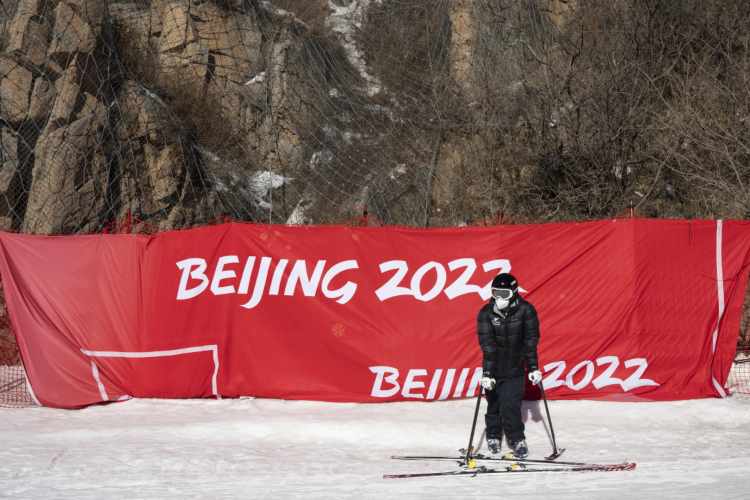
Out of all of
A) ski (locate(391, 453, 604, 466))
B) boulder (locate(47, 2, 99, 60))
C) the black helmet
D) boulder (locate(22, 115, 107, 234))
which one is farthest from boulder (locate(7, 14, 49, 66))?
ski (locate(391, 453, 604, 466))

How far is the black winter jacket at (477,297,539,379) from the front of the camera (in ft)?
24.4

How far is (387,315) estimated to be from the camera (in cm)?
916

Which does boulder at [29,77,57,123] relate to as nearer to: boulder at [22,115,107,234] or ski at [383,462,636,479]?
boulder at [22,115,107,234]

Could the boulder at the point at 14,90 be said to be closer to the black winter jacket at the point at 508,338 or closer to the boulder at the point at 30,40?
the boulder at the point at 30,40

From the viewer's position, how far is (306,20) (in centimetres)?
3362

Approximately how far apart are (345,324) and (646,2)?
16293 millimetres

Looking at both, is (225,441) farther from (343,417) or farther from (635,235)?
(635,235)

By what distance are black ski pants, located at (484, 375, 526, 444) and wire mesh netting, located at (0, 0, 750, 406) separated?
9.13 meters

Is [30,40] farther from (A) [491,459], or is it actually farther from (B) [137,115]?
(A) [491,459]

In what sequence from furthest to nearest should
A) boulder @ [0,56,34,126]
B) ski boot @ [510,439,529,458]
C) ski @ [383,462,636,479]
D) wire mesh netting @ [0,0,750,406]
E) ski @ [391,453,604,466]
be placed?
boulder @ [0,56,34,126], wire mesh netting @ [0,0,750,406], ski boot @ [510,439,529,458], ski @ [391,453,604,466], ski @ [383,462,636,479]

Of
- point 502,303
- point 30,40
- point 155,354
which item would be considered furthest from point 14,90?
point 502,303

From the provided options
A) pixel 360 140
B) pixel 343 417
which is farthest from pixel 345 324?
pixel 360 140

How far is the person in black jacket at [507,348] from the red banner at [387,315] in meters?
1.62

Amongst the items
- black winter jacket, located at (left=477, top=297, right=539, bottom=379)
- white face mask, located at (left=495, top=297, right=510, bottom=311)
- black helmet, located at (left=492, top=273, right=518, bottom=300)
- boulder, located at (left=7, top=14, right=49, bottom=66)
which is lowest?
black winter jacket, located at (left=477, top=297, right=539, bottom=379)
